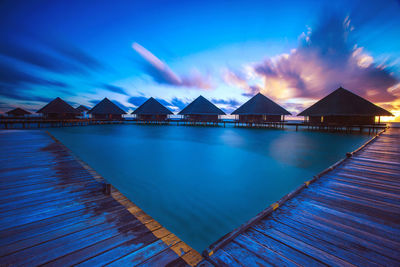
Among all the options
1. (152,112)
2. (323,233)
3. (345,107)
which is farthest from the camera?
(152,112)

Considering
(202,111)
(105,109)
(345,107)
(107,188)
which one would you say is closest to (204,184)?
(107,188)

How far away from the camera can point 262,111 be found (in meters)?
28.6

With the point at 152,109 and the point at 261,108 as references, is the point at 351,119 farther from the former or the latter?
the point at 152,109

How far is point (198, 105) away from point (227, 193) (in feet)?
99.7

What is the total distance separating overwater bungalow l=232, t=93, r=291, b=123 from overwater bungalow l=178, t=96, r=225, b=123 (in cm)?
501

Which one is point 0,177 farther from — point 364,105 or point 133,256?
point 364,105

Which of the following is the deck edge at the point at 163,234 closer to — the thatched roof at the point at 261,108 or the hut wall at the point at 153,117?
the thatched roof at the point at 261,108

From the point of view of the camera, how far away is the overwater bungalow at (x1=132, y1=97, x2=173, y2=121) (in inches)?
1422

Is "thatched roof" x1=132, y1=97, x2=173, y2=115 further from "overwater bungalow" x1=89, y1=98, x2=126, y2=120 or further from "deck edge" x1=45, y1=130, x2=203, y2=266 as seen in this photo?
"deck edge" x1=45, y1=130, x2=203, y2=266

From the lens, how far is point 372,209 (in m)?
2.46

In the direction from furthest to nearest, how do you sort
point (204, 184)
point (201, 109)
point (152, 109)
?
point (152, 109)
point (201, 109)
point (204, 184)

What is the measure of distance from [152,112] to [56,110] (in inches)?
693

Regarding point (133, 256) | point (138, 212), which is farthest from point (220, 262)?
point (138, 212)

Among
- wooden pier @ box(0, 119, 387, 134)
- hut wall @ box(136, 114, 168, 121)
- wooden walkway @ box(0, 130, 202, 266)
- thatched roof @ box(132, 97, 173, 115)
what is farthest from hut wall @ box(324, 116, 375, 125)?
hut wall @ box(136, 114, 168, 121)
